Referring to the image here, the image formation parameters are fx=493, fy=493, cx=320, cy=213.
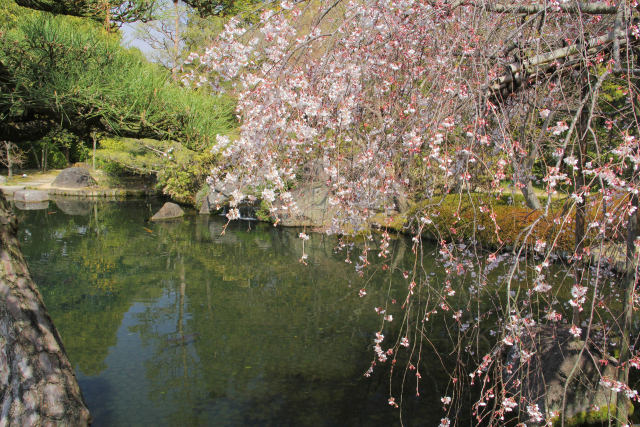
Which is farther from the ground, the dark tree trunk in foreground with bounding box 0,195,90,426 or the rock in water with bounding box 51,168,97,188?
the rock in water with bounding box 51,168,97,188

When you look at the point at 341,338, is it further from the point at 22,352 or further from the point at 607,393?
the point at 22,352

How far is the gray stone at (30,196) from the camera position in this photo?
11945 mm

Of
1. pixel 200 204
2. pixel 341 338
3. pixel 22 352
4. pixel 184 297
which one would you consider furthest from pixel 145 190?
pixel 22 352

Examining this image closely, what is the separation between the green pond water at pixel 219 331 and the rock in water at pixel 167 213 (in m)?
2.24

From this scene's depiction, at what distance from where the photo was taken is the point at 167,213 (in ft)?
35.2

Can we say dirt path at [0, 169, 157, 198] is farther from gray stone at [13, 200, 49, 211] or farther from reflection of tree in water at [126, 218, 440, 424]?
reflection of tree in water at [126, 218, 440, 424]

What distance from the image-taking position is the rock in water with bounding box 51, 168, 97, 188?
1436 cm

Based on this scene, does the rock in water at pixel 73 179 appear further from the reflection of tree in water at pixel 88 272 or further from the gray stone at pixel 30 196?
the reflection of tree in water at pixel 88 272

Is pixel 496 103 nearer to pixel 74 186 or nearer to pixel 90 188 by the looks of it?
pixel 90 188

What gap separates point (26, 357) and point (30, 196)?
11.0 m

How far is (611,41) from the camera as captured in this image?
2.07 metres

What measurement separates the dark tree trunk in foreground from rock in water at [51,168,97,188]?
12809mm

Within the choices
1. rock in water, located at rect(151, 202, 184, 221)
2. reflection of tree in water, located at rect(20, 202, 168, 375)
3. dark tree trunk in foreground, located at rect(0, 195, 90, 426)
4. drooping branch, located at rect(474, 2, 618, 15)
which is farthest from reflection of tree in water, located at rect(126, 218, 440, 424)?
rock in water, located at rect(151, 202, 184, 221)

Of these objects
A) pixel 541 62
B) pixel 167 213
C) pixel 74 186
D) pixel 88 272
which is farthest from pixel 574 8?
pixel 74 186
